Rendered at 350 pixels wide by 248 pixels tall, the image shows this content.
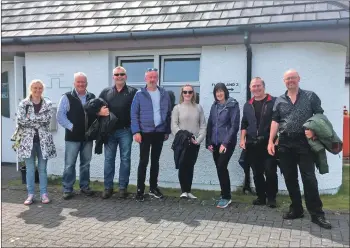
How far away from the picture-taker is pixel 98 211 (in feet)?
16.8

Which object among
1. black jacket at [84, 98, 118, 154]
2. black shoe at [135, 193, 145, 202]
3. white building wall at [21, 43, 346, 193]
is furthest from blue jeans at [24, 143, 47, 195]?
white building wall at [21, 43, 346, 193]

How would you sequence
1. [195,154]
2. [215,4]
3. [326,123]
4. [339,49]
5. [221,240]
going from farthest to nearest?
[215,4] < [339,49] < [195,154] < [326,123] < [221,240]

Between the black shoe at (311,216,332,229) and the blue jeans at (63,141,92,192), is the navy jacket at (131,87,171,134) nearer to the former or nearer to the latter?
the blue jeans at (63,141,92,192)

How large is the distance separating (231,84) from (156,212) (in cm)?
248

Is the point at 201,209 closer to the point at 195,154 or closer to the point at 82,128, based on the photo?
A: the point at 195,154

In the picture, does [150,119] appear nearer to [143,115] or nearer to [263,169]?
[143,115]

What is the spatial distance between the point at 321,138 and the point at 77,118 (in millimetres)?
3475

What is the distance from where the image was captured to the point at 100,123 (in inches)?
218

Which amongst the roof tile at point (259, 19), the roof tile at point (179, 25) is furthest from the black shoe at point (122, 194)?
the roof tile at point (259, 19)

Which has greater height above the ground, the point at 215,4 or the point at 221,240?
the point at 215,4

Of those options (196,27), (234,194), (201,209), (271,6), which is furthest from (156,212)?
(271,6)

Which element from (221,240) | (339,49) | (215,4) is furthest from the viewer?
(215,4)

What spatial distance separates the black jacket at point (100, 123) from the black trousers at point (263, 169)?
2030mm

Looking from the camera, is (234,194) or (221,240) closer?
(221,240)
